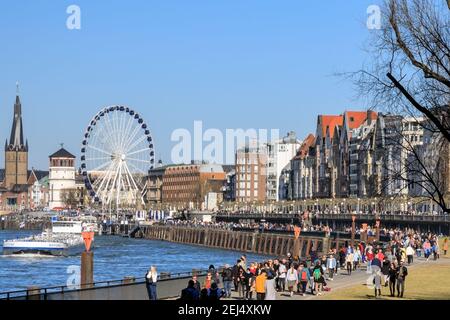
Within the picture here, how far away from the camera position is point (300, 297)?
41438mm

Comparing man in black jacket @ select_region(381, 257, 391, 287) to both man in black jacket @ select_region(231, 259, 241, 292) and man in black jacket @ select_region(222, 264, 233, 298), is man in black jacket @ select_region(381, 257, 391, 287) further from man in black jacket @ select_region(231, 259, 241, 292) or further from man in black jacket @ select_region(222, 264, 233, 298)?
man in black jacket @ select_region(222, 264, 233, 298)

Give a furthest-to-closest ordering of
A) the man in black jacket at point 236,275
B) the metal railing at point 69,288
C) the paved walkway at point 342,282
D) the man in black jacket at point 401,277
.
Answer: the man in black jacket at point 236,275
the paved walkway at point 342,282
the man in black jacket at point 401,277
the metal railing at point 69,288

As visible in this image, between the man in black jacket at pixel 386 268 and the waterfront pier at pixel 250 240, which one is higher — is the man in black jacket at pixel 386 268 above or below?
below

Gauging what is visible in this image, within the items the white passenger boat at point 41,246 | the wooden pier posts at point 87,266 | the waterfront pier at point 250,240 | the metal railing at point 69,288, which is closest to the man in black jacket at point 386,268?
the metal railing at point 69,288

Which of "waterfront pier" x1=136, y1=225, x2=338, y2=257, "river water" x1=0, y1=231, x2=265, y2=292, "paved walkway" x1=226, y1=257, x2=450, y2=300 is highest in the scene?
"waterfront pier" x1=136, y1=225, x2=338, y2=257

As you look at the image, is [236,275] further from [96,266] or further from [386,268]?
[96,266]

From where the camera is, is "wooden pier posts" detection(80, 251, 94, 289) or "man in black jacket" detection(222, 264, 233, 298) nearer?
"man in black jacket" detection(222, 264, 233, 298)

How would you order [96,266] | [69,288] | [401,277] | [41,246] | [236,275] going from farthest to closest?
[41,246] → [96,266] → [236,275] → [69,288] → [401,277]

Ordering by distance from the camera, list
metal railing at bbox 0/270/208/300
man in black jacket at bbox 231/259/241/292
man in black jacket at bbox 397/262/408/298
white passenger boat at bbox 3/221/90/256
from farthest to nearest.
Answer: white passenger boat at bbox 3/221/90/256 → man in black jacket at bbox 231/259/241/292 → man in black jacket at bbox 397/262/408/298 → metal railing at bbox 0/270/208/300

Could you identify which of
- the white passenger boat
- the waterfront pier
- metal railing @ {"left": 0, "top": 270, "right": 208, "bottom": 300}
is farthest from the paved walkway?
the white passenger boat

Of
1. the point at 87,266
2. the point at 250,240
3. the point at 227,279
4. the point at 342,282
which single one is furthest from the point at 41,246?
the point at 227,279

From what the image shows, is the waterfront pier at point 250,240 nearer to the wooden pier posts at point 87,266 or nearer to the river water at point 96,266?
the river water at point 96,266

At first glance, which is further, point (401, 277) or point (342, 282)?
point (342, 282)
